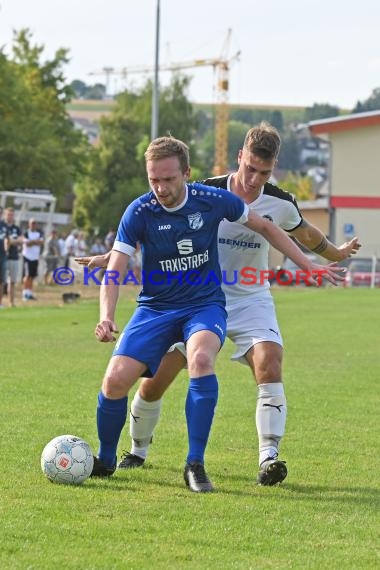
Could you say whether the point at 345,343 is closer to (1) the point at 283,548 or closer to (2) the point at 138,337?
(2) the point at 138,337

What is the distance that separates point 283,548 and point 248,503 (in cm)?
106

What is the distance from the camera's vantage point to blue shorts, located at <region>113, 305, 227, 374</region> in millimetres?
7270

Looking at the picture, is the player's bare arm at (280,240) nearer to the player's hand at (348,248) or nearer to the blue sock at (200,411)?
the player's hand at (348,248)

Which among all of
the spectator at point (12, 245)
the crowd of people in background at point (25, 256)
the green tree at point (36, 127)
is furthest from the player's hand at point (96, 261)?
the green tree at point (36, 127)

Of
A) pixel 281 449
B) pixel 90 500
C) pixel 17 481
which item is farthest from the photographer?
pixel 281 449

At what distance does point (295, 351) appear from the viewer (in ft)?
59.9

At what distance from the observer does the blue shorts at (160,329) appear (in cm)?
727

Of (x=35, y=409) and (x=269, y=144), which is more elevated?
(x=269, y=144)

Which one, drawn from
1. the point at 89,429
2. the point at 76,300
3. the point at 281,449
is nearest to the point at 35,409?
the point at 89,429

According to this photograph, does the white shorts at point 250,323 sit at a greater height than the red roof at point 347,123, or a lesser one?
lesser

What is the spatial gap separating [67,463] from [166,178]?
5.82 ft

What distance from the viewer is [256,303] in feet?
26.5

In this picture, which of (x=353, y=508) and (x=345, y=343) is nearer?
(x=353, y=508)

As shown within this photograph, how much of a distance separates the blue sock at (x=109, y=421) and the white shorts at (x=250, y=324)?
65 centimetres
